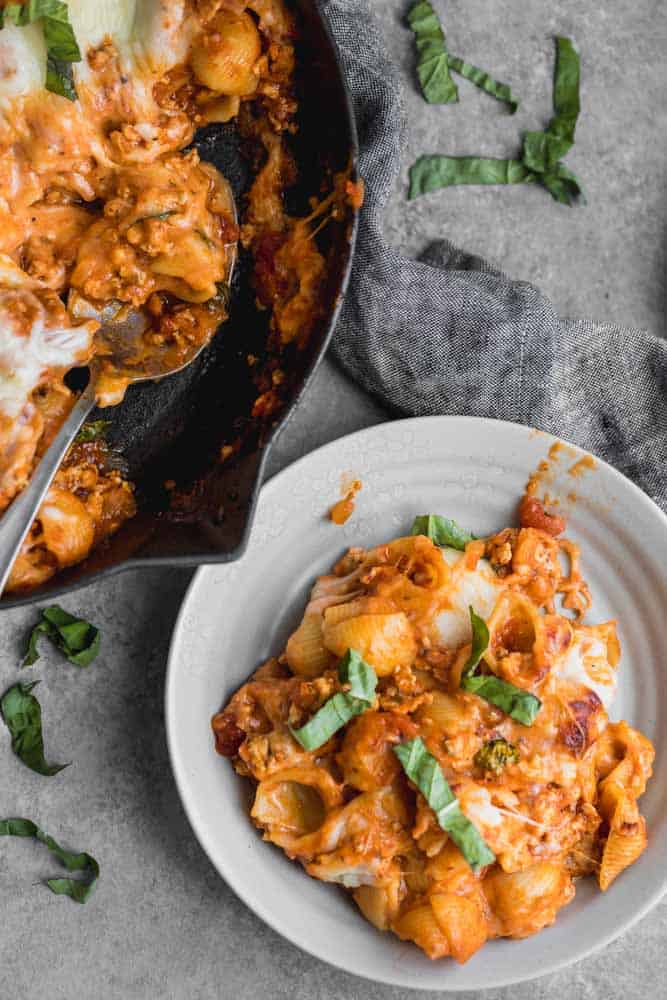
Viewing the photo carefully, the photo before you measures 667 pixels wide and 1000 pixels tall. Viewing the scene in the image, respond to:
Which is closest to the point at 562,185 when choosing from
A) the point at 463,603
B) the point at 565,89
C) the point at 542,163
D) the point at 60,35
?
the point at 542,163

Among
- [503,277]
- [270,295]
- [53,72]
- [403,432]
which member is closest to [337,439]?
[403,432]

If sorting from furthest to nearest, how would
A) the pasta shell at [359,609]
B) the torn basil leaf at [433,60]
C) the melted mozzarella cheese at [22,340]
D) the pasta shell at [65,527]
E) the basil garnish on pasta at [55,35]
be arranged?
1. the torn basil leaf at [433,60]
2. the pasta shell at [359,609]
3. the pasta shell at [65,527]
4. the melted mozzarella cheese at [22,340]
5. the basil garnish on pasta at [55,35]

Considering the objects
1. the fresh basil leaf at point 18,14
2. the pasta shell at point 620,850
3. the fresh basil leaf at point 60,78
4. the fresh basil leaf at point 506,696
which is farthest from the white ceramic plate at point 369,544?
the fresh basil leaf at point 18,14

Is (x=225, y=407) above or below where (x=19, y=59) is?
below

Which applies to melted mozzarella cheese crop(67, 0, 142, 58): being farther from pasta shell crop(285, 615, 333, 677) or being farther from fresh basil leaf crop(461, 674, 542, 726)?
fresh basil leaf crop(461, 674, 542, 726)

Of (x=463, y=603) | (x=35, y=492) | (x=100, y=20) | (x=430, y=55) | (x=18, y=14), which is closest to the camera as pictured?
(x=18, y=14)

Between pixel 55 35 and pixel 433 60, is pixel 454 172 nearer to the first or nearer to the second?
pixel 433 60

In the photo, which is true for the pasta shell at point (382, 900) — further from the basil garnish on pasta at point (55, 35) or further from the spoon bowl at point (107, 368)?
the basil garnish on pasta at point (55, 35)
